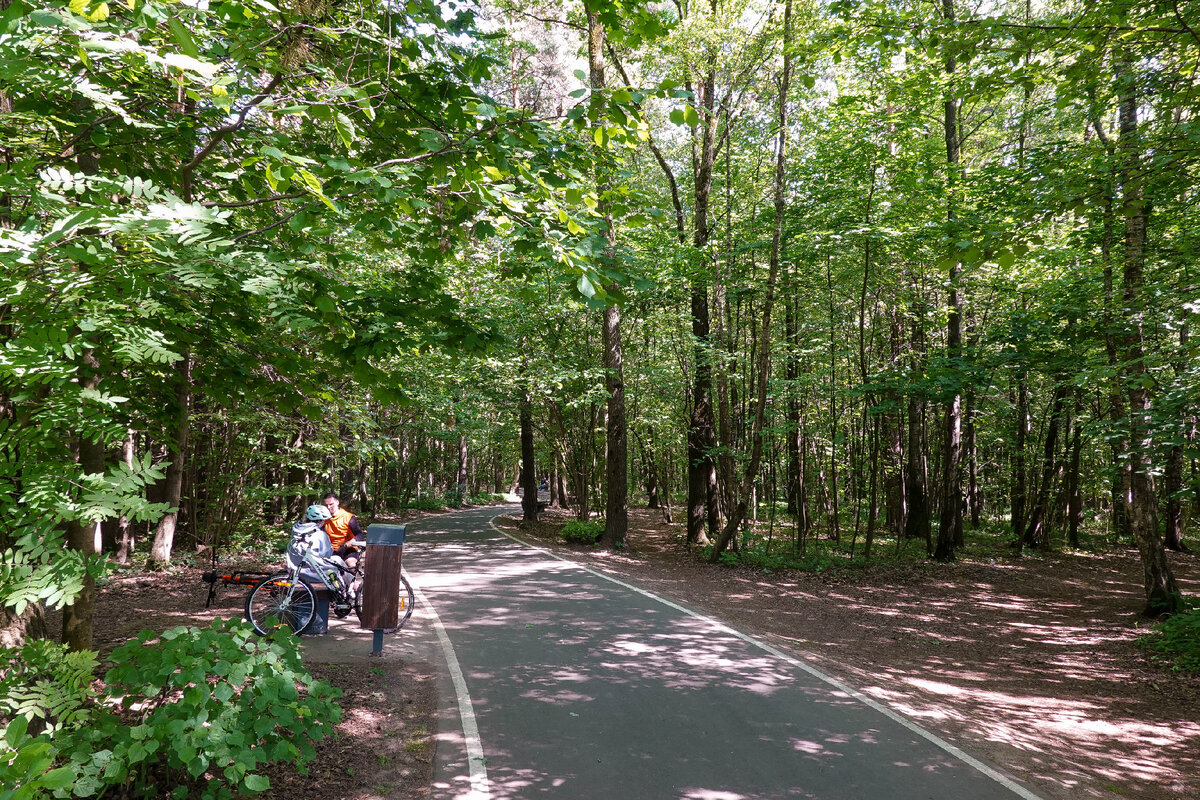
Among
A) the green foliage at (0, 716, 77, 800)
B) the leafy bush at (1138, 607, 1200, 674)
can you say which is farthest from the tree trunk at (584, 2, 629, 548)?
the green foliage at (0, 716, 77, 800)

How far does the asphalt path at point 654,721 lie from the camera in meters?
4.64

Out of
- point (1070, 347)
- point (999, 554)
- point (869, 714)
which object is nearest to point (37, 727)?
point (869, 714)

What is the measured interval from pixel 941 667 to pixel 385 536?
24.4 feet

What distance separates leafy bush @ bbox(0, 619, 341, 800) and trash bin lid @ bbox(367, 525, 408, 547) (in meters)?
3.26

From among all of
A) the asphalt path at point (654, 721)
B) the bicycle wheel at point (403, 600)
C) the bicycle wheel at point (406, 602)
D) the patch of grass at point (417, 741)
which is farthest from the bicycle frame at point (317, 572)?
the patch of grass at point (417, 741)

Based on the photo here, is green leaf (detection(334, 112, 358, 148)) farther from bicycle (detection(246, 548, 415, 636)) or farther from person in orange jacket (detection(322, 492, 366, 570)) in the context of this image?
person in orange jacket (detection(322, 492, 366, 570))

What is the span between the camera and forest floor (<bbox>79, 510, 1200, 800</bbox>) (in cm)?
508

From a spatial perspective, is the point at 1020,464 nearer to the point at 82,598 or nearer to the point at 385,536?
the point at 385,536

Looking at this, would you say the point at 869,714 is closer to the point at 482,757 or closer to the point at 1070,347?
the point at 482,757

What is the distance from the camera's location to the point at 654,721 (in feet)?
18.6

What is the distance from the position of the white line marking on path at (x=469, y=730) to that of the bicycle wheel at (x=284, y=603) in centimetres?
170

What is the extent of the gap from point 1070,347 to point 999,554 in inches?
349

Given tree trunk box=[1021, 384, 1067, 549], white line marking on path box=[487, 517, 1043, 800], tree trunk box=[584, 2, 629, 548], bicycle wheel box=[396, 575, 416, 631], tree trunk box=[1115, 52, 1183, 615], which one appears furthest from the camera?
tree trunk box=[1021, 384, 1067, 549]

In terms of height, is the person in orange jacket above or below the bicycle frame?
above
